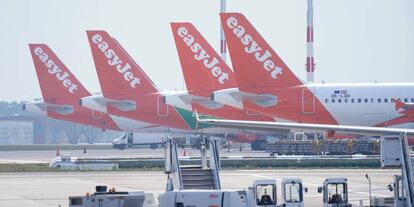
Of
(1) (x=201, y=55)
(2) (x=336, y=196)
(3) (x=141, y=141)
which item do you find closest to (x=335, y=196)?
(2) (x=336, y=196)

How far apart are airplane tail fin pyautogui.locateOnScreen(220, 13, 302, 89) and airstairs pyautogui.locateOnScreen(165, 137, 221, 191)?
36737mm

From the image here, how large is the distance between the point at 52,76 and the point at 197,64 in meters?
19.7

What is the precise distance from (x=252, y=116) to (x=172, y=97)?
7.68 meters

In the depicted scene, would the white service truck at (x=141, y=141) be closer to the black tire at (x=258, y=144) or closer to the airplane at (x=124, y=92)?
the black tire at (x=258, y=144)

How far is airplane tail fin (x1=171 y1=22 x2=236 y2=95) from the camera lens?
94.2 metres

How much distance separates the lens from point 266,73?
80.1 metres

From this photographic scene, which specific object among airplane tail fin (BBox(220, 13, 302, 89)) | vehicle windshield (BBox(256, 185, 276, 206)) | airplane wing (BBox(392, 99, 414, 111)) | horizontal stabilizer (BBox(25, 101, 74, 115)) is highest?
airplane tail fin (BBox(220, 13, 302, 89))

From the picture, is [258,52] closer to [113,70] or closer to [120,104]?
[120,104]

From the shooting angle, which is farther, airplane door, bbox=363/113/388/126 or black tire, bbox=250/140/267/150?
black tire, bbox=250/140/267/150

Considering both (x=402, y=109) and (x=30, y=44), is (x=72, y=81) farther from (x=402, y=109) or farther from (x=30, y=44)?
(x=402, y=109)

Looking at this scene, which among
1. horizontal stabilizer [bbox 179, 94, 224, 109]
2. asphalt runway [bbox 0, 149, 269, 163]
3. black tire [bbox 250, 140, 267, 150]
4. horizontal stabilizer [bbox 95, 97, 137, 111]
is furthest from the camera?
black tire [bbox 250, 140, 267, 150]

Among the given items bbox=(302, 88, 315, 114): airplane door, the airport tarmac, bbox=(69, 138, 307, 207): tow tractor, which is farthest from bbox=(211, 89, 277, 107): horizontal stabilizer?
bbox=(69, 138, 307, 207): tow tractor

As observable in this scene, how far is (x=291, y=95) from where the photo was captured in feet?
262

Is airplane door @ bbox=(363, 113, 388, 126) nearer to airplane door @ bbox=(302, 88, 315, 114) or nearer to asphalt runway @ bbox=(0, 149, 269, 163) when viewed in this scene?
airplane door @ bbox=(302, 88, 315, 114)
